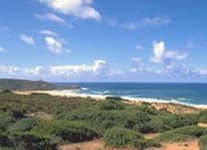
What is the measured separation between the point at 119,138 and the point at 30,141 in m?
4.13

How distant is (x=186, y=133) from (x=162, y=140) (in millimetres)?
1555

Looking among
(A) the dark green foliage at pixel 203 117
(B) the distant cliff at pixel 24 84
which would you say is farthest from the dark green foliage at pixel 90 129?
(B) the distant cliff at pixel 24 84

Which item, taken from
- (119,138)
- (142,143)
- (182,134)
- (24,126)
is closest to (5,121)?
(24,126)

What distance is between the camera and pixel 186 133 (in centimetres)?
2083

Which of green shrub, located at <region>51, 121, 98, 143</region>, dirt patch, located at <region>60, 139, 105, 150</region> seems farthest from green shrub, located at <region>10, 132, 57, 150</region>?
green shrub, located at <region>51, 121, 98, 143</region>

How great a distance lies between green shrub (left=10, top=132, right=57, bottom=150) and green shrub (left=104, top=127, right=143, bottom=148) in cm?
327

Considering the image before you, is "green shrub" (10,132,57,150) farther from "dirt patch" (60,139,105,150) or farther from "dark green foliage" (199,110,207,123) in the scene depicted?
"dark green foliage" (199,110,207,123)

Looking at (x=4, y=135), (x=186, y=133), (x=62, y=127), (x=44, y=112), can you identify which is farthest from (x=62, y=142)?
(x=44, y=112)

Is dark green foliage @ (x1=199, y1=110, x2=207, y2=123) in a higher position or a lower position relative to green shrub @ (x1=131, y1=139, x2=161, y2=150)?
higher

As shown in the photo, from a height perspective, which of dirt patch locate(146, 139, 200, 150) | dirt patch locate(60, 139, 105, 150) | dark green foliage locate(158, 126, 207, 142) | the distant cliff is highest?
the distant cliff

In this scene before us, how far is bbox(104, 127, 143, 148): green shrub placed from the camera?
17.7m

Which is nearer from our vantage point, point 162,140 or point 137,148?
point 137,148

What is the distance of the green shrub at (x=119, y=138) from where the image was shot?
1770 cm

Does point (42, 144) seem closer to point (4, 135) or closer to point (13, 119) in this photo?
point (4, 135)
